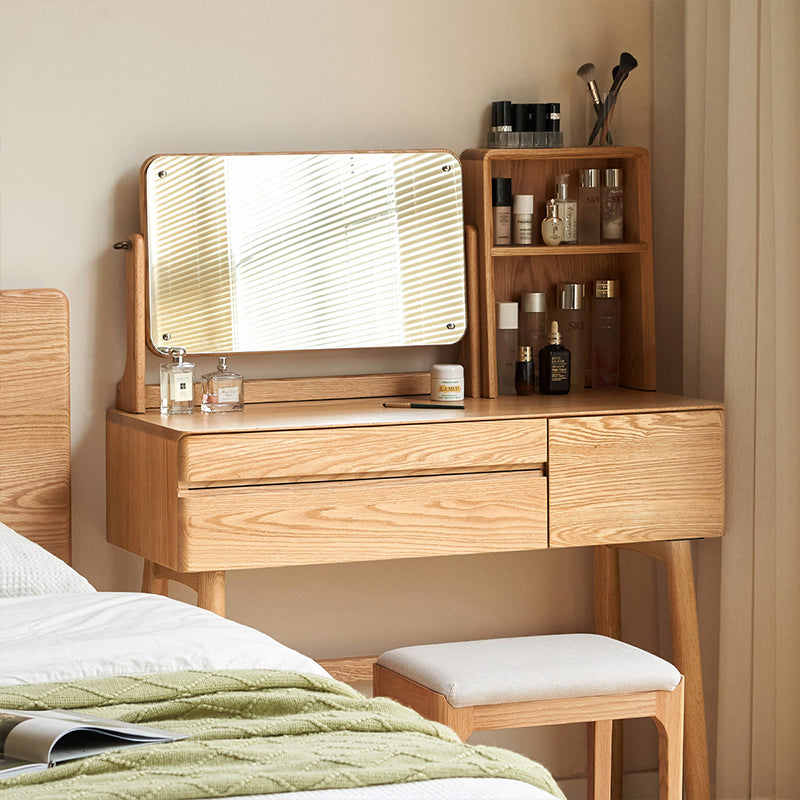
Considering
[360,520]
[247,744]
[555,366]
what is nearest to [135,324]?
[360,520]

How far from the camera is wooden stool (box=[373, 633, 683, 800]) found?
1.91 m

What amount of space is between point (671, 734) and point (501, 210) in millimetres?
1106

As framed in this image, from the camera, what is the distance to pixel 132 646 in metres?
1.31

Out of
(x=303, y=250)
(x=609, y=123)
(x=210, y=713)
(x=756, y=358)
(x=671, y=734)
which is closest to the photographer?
(x=210, y=713)

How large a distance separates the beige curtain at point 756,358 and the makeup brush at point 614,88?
0.52 ft

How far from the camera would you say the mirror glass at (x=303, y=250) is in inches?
97.2

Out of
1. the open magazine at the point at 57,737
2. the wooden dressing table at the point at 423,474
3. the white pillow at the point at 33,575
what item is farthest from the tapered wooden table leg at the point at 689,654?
the open magazine at the point at 57,737

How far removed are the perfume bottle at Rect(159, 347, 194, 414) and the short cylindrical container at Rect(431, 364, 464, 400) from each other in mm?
472

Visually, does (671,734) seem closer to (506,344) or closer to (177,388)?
(506,344)

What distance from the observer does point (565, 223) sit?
2635mm

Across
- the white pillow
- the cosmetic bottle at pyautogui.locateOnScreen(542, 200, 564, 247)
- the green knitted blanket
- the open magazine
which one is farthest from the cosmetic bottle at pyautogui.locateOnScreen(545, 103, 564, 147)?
the open magazine

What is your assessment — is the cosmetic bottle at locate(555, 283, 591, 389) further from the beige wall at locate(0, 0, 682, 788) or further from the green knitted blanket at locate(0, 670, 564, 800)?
the green knitted blanket at locate(0, 670, 564, 800)

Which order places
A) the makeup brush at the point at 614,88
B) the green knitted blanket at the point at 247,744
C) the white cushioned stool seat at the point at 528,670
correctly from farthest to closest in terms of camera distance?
the makeup brush at the point at 614,88
the white cushioned stool seat at the point at 528,670
the green knitted blanket at the point at 247,744

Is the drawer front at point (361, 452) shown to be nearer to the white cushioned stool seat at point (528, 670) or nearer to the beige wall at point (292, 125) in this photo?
the white cushioned stool seat at point (528, 670)
